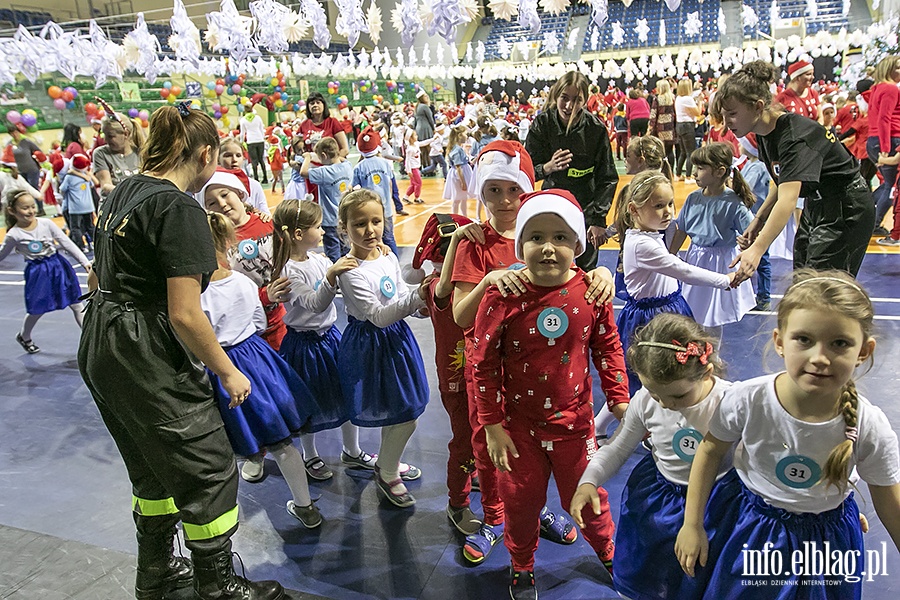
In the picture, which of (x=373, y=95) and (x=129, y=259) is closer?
(x=129, y=259)

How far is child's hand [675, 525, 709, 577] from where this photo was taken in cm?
158

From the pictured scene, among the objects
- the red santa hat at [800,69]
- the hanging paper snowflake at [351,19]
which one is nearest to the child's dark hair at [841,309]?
the red santa hat at [800,69]

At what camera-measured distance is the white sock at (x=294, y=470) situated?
103 inches

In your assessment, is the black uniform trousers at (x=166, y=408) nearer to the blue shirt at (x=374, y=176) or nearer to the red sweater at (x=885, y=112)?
the blue shirt at (x=374, y=176)

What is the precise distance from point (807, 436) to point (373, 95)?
24.8 metres

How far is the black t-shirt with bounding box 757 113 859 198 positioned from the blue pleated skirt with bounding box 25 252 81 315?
16.2ft

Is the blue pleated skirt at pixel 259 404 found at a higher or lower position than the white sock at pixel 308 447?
higher

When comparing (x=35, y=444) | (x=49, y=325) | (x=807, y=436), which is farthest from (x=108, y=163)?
(x=807, y=436)

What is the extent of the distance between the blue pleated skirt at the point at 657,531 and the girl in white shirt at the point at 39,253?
15.0ft

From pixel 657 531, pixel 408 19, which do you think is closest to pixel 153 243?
pixel 657 531

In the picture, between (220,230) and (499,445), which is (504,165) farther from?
(220,230)

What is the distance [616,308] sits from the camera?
17.5 ft

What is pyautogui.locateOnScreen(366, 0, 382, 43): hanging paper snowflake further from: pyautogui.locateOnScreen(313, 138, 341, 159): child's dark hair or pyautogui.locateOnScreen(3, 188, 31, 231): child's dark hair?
pyautogui.locateOnScreen(3, 188, 31, 231): child's dark hair

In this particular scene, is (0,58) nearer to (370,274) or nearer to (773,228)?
(370,274)
